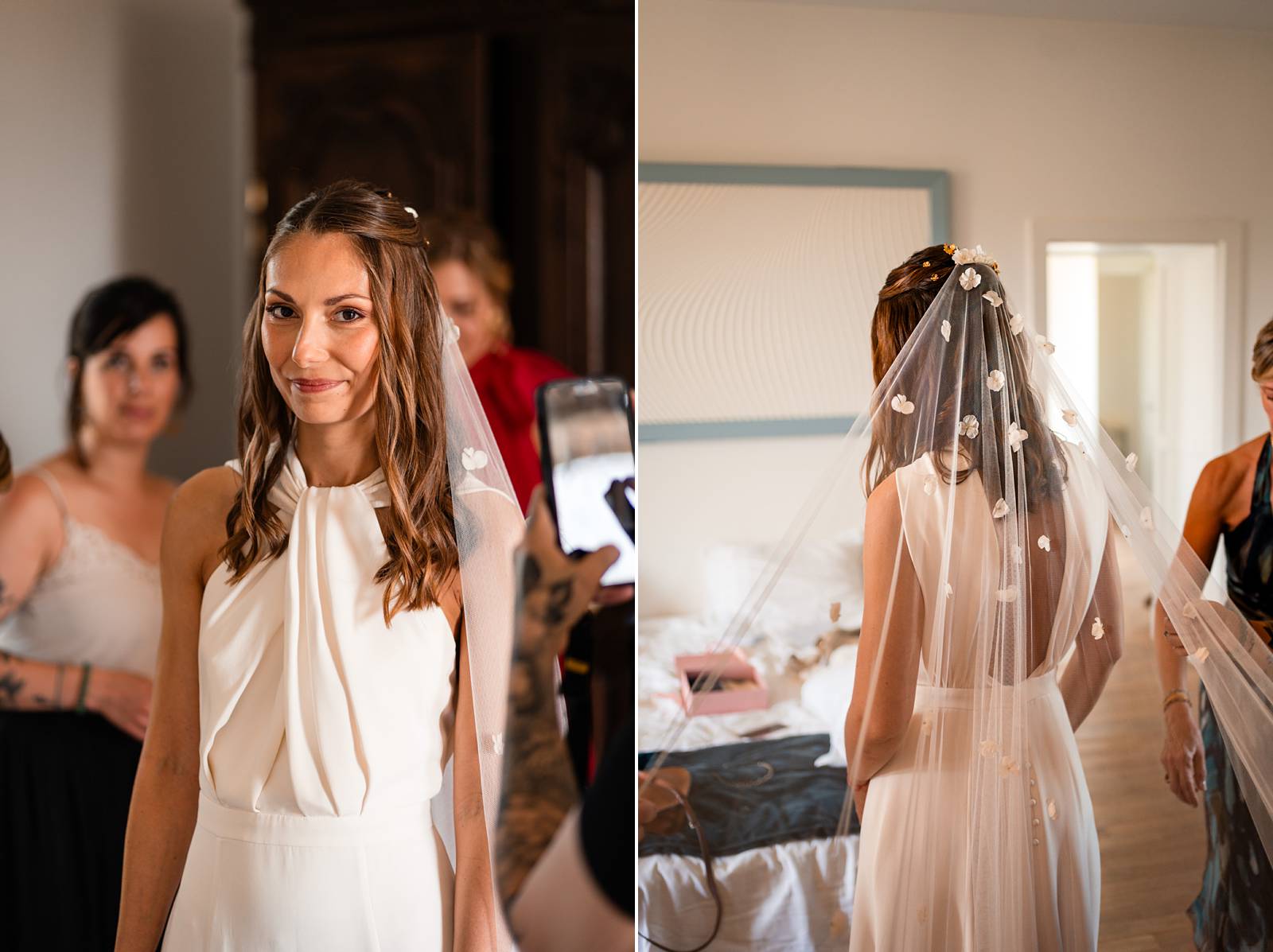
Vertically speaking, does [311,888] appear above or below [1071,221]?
below

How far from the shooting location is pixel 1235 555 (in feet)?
4.77

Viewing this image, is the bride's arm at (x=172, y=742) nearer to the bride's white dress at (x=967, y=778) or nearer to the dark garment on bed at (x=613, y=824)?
the dark garment on bed at (x=613, y=824)

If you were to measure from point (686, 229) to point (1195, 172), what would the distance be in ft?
2.60

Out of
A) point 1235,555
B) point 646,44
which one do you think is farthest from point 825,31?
point 1235,555

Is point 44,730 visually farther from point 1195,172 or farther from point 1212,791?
point 1195,172

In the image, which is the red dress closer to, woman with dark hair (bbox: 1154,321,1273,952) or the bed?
the bed

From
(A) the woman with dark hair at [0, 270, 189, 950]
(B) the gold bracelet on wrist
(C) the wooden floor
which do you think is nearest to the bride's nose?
(A) the woman with dark hair at [0, 270, 189, 950]

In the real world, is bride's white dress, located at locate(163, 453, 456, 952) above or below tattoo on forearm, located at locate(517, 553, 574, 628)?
below

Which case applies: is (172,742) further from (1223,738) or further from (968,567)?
(1223,738)

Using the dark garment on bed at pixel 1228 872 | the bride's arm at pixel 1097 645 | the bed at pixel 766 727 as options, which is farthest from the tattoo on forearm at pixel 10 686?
the dark garment on bed at pixel 1228 872

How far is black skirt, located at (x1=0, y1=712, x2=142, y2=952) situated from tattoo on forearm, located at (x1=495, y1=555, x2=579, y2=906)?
2.00 feet

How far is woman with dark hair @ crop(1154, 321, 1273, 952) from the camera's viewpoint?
1.37m

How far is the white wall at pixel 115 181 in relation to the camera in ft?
4.33

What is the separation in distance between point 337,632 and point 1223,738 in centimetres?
121
